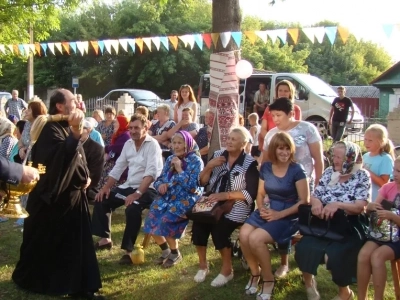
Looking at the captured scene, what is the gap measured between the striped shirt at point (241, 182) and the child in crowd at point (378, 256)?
1.17 meters

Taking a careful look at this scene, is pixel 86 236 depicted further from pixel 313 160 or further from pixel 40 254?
pixel 313 160

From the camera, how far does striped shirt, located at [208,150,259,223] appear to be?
5070 millimetres

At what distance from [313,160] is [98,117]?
20.4 ft

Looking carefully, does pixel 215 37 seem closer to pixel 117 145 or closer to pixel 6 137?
pixel 117 145

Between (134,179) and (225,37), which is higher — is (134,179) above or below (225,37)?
below

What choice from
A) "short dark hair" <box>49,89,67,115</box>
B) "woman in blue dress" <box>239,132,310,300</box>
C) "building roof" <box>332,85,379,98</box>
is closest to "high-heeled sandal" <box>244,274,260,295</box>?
"woman in blue dress" <box>239,132,310,300</box>

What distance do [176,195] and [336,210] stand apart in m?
1.89

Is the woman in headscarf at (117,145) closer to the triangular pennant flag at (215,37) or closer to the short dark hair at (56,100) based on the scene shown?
the triangular pennant flag at (215,37)

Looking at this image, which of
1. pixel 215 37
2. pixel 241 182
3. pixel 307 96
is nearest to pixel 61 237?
pixel 241 182

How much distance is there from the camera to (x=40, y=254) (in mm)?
4770

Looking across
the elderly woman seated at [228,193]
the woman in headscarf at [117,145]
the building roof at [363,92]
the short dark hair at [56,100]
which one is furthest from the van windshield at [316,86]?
the building roof at [363,92]

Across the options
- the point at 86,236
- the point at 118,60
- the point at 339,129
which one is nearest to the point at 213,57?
the point at 86,236

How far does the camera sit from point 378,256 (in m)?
4.16

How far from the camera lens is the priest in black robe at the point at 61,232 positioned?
460cm
